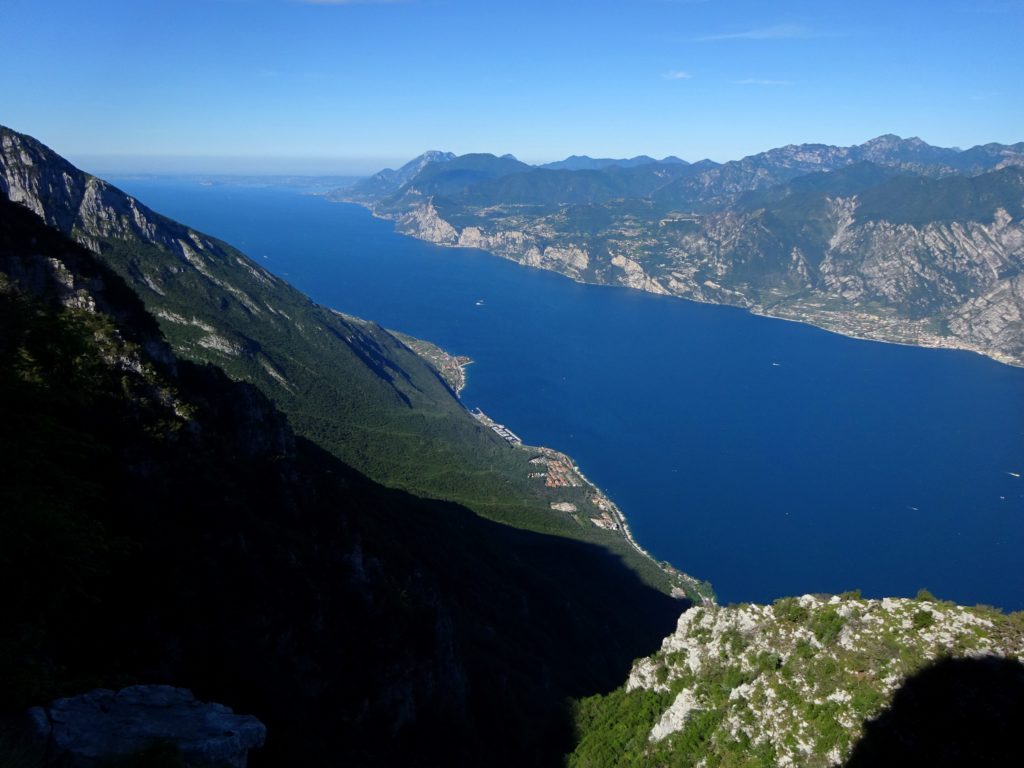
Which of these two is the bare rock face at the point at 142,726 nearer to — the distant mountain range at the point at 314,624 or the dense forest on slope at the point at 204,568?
the distant mountain range at the point at 314,624

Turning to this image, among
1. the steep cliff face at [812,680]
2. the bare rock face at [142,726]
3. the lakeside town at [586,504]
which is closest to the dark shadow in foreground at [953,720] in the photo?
the steep cliff face at [812,680]

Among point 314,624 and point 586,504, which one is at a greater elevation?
point 314,624

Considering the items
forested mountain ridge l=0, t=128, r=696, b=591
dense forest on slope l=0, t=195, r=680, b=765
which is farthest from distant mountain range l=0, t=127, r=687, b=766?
forested mountain ridge l=0, t=128, r=696, b=591

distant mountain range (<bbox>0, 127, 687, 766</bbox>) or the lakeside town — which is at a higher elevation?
distant mountain range (<bbox>0, 127, 687, 766</bbox>)

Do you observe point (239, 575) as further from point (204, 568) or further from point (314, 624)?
point (314, 624)

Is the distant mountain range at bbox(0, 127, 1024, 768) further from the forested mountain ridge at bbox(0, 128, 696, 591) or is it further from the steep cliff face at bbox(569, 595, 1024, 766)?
the forested mountain ridge at bbox(0, 128, 696, 591)

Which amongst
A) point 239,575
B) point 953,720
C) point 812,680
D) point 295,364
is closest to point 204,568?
point 239,575
